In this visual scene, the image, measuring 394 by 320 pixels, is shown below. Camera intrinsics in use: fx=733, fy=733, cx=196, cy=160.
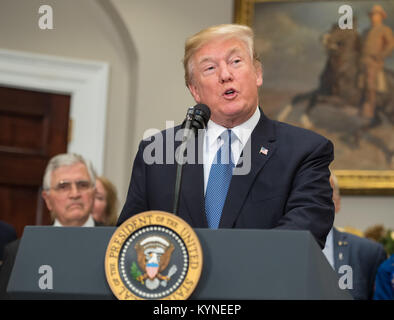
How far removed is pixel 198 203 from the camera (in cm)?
251

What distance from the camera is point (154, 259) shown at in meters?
1.77

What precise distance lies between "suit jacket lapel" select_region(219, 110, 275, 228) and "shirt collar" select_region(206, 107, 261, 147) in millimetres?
32

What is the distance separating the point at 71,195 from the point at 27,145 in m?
1.78

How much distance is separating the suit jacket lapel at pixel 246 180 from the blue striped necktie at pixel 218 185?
0.04 meters

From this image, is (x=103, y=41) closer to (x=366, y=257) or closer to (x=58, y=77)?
(x=58, y=77)

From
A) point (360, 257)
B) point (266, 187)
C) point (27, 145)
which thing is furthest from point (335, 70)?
point (266, 187)

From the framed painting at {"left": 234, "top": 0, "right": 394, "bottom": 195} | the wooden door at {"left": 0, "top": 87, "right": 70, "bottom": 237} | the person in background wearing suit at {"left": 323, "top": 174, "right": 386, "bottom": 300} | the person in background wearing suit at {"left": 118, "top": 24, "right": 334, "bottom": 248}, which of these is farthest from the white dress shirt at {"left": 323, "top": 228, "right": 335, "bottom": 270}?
the wooden door at {"left": 0, "top": 87, "right": 70, "bottom": 237}

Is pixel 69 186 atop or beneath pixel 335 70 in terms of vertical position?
beneath

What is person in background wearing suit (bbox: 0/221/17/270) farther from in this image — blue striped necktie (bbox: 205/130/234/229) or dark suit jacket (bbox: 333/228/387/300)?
blue striped necktie (bbox: 205/130/234/229)

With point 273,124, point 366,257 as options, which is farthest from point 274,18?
point 273,124

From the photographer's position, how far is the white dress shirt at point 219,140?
259 cm

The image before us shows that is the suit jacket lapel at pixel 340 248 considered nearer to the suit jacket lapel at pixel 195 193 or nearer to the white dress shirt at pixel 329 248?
the white dress shirt at pixel 329 248

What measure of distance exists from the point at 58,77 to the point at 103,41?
0.51m

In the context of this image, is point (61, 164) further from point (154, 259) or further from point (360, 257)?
point (154, 259)
